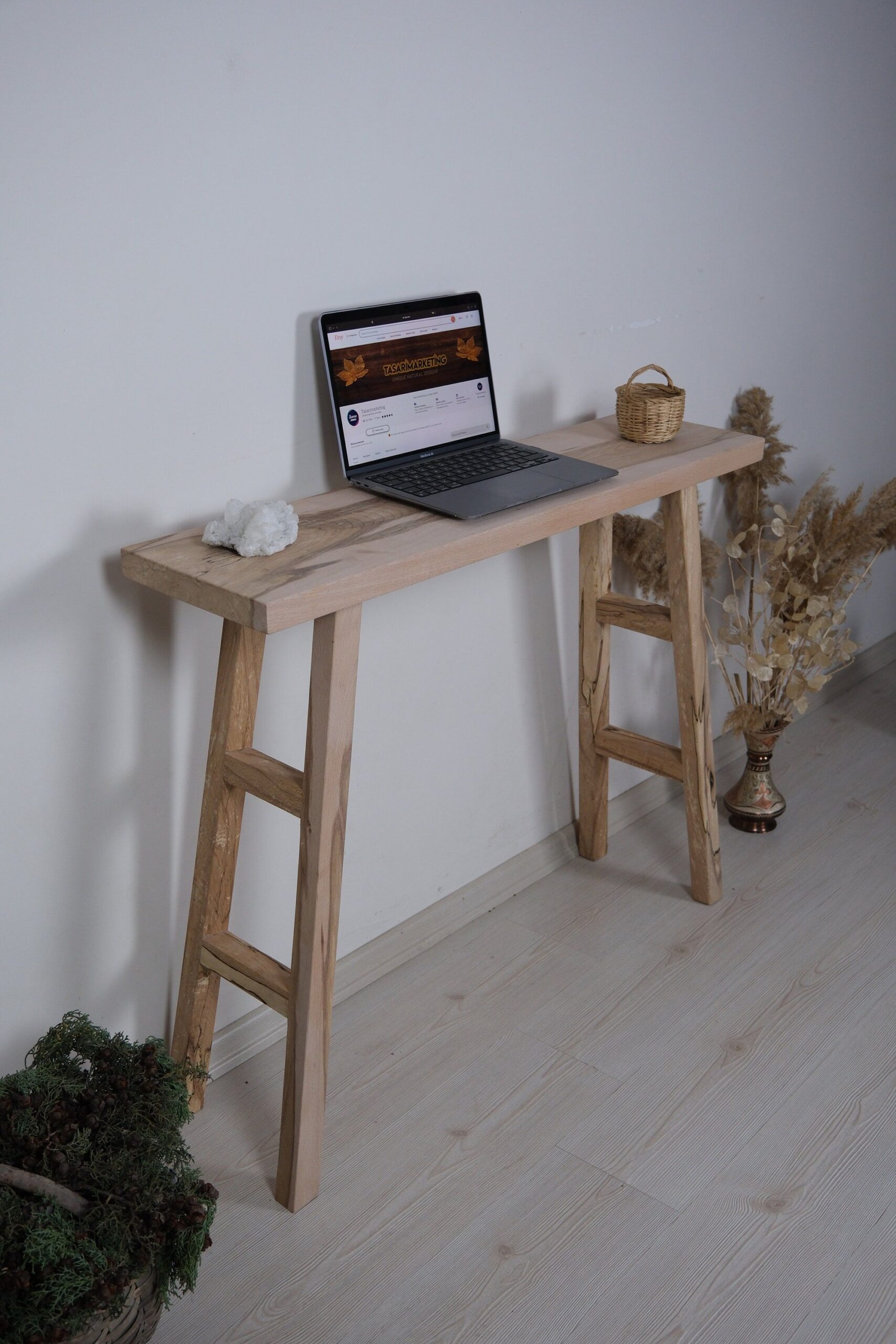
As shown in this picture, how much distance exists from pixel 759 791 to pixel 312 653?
1343mm

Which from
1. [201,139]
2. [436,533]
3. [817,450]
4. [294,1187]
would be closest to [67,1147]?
Answer: [294,1187]

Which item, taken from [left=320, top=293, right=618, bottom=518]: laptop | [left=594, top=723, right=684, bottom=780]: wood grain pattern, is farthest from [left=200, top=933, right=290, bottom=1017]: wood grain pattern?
[left=594, top=723, right=684, bottom=780]: wood grain pattern

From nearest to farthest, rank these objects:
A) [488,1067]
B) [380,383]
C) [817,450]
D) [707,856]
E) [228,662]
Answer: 1. [228,662]
2. [380,383]
3. [488,1067]
4. [707,856]
5. [817,450]

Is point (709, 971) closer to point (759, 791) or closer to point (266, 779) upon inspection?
point (759, 791)

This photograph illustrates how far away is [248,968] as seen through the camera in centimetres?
163

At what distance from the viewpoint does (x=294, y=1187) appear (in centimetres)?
162

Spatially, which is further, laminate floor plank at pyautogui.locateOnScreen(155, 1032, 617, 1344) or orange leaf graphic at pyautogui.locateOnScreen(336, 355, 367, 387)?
orange leaf graphic at pyautogui.locateOnScreen(336, 355, 367, 387)

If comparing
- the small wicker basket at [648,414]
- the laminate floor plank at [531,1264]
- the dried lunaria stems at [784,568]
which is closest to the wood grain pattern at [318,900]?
the laminate floor plank at [531,1264]

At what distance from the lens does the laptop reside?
5.47 ft

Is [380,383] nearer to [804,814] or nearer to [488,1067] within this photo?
[488,1067]

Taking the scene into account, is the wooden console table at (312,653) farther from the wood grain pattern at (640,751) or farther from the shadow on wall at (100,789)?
the wood grain pattern at (640,751)

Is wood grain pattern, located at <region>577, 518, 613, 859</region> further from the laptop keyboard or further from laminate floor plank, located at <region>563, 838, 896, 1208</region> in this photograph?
laminate floor plank, located at <region>563, 838, 896, 1208</region>

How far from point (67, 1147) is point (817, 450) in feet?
7.67

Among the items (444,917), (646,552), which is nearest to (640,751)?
(646,552)
